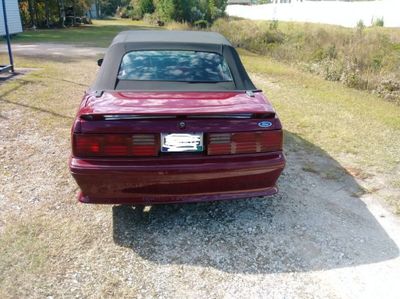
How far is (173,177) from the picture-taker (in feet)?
8.86

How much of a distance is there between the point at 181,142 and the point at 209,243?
0.92 m

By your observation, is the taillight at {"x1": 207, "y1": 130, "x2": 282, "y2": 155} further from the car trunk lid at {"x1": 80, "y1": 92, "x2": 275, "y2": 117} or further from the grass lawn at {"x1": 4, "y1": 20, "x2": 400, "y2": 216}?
the grass lawn at {"x1": 4, "y1": 20, "x2": 400, "y2": 216}

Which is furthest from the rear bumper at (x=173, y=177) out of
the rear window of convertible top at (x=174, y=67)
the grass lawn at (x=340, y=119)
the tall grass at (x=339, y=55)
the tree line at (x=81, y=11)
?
the tree line at (x=81, y=11)

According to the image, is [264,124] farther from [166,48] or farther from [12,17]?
[12,17]

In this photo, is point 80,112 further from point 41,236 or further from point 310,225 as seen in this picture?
point 310,225

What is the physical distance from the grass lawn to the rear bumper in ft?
6.02

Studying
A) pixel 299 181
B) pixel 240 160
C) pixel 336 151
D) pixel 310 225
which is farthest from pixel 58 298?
pixel 336 151

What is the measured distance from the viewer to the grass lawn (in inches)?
182

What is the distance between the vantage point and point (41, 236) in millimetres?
2973

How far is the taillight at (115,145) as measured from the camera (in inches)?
104

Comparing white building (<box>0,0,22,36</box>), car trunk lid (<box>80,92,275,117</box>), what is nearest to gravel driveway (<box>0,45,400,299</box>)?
car trunk lid (<box>80,92,275,117</box>)

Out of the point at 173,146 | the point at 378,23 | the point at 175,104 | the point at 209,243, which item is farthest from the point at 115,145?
the point at 378,23

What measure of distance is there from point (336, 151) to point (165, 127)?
3270 millimetres

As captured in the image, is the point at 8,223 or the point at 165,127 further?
the point at 8,223
